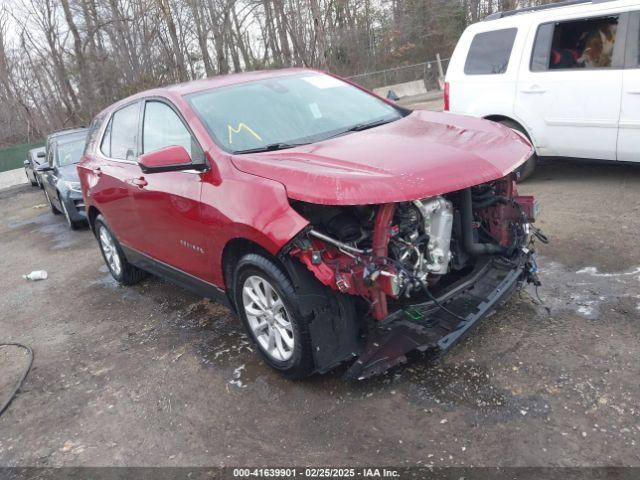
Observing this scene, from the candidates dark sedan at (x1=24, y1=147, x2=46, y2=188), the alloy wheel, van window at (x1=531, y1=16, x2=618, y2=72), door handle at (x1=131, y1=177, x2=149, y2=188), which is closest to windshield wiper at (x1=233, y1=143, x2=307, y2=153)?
the alloy wheel

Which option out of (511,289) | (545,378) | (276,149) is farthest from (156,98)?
(545,378)

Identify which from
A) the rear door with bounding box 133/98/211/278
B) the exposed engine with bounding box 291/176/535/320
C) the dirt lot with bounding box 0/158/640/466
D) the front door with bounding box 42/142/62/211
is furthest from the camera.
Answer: the front door with bounding box 42/142/62/211

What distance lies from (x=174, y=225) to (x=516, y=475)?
8.94ft

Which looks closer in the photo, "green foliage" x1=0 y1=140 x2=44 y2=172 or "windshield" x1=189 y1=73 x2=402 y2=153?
"windshield" x1=189 y1=73 x2=402 y2=153

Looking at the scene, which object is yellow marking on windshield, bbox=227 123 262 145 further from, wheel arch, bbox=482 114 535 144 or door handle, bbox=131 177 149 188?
wheel arch, bbox=482 114 535 144

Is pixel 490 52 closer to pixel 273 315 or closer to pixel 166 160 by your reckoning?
pixel 166 160

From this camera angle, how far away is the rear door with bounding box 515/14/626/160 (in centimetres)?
580

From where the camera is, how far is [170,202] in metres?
3.95

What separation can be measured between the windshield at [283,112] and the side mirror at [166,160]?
241mm

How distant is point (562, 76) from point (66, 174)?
7639 mm

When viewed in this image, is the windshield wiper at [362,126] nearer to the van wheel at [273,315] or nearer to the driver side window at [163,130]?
the driver side window at [163,130]

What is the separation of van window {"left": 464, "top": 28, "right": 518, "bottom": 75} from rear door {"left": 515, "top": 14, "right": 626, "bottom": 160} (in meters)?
0.29

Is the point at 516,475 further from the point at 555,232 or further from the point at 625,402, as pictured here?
the point at 555,232

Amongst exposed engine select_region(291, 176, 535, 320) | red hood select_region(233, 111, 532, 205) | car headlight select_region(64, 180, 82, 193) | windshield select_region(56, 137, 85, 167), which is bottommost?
car headlight select_region(64, 180, 82, 193)
